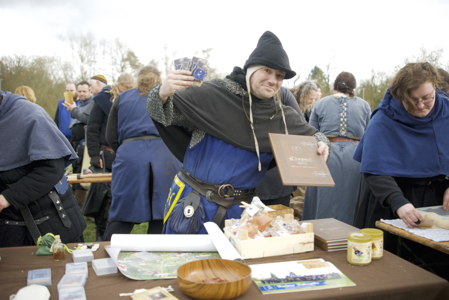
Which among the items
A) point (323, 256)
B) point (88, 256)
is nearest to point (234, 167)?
point (323, 256)

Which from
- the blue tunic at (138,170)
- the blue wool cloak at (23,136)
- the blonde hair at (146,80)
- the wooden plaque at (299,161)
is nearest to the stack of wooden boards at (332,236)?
the wooden plaque at (299,161)

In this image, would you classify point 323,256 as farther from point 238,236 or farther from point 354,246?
point 238,236

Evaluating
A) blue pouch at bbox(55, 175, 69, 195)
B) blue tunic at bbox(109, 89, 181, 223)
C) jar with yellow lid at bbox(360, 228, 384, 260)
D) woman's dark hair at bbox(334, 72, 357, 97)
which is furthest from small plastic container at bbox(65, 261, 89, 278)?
woman's dark hair at bbox(334, 72, 357, 97)

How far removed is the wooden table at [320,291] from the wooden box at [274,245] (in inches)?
1.2

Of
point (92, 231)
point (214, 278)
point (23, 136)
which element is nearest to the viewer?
point (214, 278)

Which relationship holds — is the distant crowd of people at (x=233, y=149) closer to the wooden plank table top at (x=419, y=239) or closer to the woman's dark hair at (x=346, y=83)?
the wooden plank table top at (x=419, y=239)

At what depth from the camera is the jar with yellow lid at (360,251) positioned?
58.4 inches

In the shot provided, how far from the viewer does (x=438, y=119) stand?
2.48 metres

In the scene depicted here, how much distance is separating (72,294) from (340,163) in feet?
10.3

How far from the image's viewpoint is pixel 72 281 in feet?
4.15

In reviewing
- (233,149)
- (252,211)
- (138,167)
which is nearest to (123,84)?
(138,167)

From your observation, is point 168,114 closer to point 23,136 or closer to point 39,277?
point 23,136

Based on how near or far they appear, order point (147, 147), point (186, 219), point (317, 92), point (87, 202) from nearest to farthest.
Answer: point (186, 219)
point (147, 147)
point (87, 202)
point (317, 92)

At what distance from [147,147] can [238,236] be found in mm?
2057
